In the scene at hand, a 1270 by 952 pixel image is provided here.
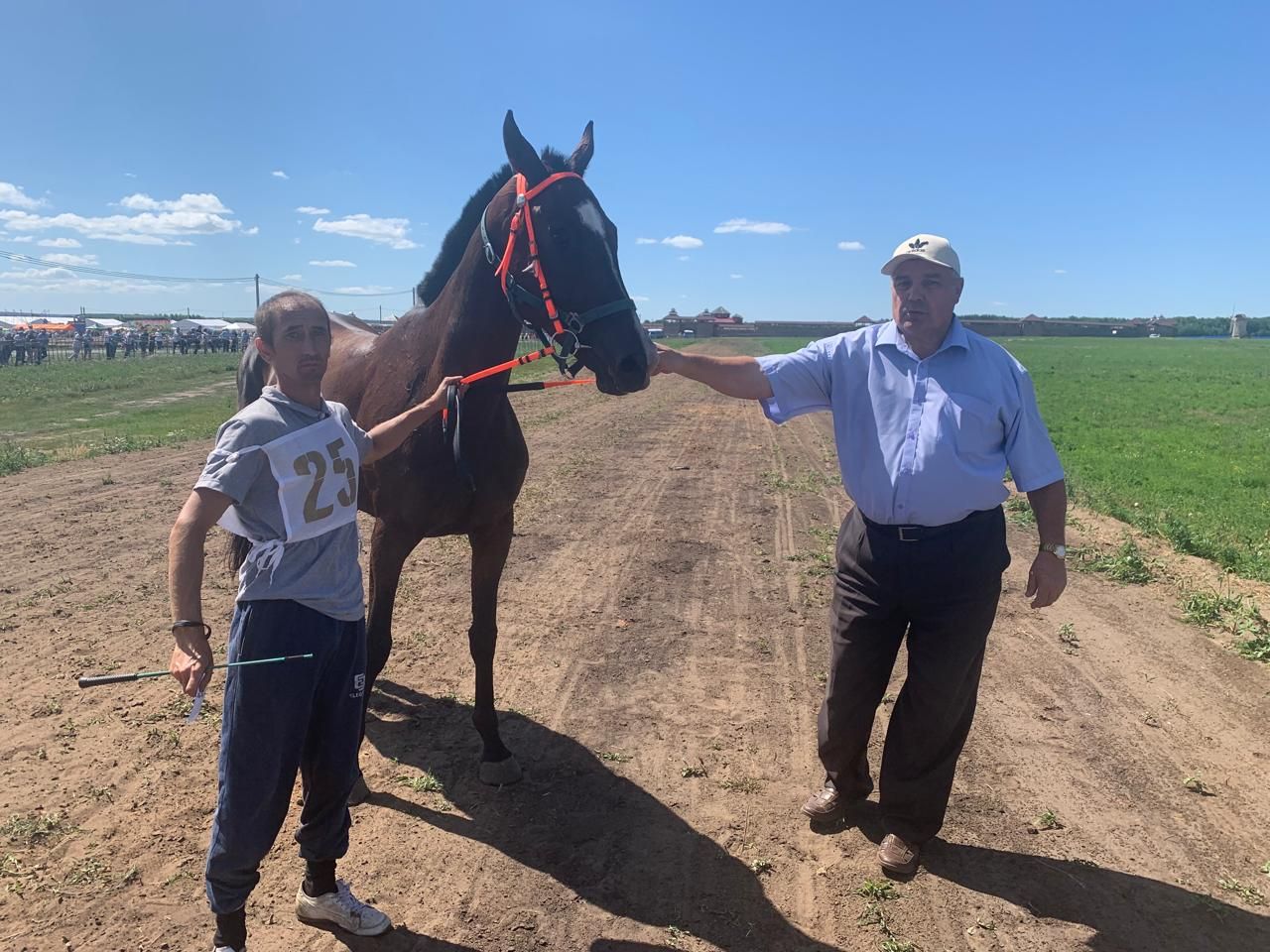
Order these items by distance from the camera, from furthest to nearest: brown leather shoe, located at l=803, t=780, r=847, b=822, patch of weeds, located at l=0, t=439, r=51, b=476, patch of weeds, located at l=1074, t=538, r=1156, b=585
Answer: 1. patch of weeds, located at l=0, t=439, r=51, b=476
2. patch of weeds, located at l=1074, t=538, r=1156, b=585
3. brown leather shoe, located at l=803, t=780, r=847, b=822

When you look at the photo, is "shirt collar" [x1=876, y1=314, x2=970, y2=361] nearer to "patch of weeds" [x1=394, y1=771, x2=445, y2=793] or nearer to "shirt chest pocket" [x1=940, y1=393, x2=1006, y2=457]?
"shirt chest pocket" [x1=940, y1=393, x2=1006, y2=457]

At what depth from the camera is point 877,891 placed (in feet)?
10.1

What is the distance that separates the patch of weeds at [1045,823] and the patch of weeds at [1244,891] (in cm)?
59

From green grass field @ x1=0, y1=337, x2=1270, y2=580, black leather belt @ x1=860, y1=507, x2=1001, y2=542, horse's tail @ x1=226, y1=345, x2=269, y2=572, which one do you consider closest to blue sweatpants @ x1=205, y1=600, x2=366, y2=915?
black leather belt @ x1=860, y1=507, x2=1001, y2=542

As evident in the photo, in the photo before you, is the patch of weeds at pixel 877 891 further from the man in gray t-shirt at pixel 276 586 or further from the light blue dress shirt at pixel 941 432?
the man in gray t-shirt at pixel 276 586

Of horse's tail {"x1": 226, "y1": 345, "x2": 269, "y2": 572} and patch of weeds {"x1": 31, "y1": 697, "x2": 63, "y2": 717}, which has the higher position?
horse's tail {"x1": 226, "y1": 345, "x2": 269, "y2": 572}

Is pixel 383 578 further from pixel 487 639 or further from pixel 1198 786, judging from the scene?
pixel 1198 786

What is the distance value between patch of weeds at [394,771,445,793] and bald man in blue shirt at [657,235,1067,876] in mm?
1927

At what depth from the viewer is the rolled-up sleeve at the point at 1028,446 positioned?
9.98 feet

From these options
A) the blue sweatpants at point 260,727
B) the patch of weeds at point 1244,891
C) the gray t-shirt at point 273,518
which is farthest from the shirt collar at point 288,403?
the patch of weeds at point 1244,891

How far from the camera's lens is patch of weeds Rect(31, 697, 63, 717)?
4230 mm

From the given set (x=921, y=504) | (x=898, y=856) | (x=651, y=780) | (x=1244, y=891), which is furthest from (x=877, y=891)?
(x=921, y=504)

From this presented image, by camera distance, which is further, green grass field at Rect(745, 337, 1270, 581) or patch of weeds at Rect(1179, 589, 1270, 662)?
green grass field at Rect(745, 337, 1270, 581)

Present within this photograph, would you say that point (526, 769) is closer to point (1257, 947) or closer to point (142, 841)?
point (142, 841)
